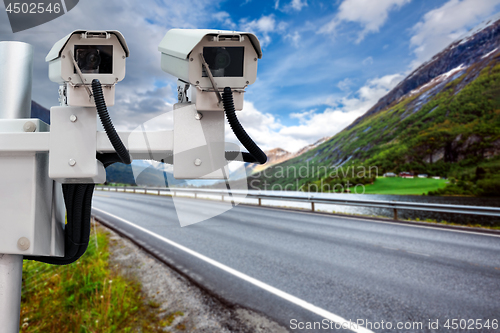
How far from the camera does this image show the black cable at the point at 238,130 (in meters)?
0.73

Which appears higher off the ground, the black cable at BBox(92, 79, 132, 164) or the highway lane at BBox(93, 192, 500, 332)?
the black cable at BBox(92, 79, 132, 164)

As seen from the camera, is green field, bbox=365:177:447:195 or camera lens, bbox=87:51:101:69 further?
green field, bbox=365:177:447:195

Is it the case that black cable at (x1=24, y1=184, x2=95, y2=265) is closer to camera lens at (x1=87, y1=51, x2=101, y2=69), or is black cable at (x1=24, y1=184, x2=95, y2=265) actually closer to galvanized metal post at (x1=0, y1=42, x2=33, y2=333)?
galvanized metal post at (x1=0, y1=42, x2=33, y2=333)

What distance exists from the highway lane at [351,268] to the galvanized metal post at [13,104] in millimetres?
795

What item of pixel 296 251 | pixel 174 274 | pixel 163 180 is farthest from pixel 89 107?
pixel 296 251

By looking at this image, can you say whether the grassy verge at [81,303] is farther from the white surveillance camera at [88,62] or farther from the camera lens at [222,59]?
the camera lens at [222,59]

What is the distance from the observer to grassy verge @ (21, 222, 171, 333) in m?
2.64

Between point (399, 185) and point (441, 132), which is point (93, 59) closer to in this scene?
point (399, 185)

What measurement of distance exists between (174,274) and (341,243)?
4.25m

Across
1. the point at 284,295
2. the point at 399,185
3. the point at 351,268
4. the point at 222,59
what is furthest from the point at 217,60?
the point at 399,185

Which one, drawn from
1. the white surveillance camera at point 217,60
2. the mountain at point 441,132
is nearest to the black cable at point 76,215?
the white surveillance camera at point 217,60

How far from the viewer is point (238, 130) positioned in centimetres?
77

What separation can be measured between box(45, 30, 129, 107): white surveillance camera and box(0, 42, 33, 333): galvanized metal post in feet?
0.76

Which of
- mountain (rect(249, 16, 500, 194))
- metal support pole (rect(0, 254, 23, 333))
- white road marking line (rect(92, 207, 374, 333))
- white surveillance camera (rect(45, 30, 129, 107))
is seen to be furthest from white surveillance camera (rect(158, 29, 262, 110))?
mountain (rect(249, 16, 500, 194))
